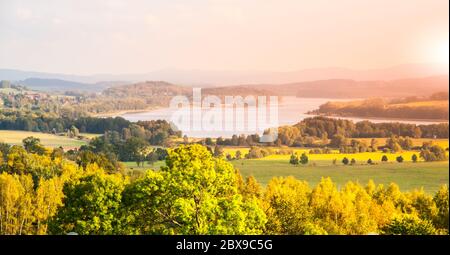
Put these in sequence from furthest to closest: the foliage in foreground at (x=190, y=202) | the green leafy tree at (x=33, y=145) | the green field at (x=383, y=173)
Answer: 1. the green field at (x=383, y=173)
2. the green leafy tree at (x=33, y=145)
3. the foliage in foreground at (x=190, y=202)

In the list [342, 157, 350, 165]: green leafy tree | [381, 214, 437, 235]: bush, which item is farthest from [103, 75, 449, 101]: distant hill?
[381, 214, 437, 235]: bush

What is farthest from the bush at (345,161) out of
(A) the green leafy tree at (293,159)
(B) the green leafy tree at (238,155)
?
(B) the green leafy tree at (238,155)

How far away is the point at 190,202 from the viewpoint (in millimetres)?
7574

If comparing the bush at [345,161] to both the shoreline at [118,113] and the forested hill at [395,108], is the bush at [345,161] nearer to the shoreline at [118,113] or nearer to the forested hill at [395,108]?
the forested hill at [395,108]

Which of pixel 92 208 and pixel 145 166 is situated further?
pixel 145 166

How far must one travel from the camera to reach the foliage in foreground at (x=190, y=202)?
300 inches

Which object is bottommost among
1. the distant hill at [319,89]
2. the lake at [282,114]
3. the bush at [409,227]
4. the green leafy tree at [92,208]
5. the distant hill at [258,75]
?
the bush at [409,227]

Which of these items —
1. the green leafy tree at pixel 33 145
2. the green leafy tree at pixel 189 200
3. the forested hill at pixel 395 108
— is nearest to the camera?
the green leafy tree at pixel 189 200

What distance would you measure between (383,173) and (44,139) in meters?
5.13

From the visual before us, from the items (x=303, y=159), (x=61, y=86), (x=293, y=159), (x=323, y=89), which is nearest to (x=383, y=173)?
(x=303, y=159)

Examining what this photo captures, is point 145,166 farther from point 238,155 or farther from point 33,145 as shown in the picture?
point 33,145

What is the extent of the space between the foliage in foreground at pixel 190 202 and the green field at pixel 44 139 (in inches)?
5.5

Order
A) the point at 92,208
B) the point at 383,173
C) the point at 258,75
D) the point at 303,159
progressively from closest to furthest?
the point at 92,208, the point at 258,75, the point at 303,159, the point at 383,173

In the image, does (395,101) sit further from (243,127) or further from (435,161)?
(243,127)
